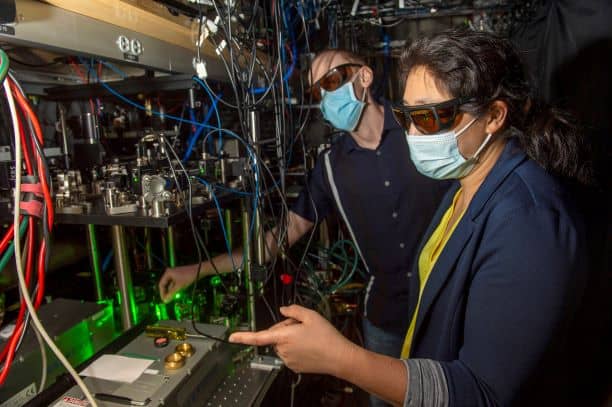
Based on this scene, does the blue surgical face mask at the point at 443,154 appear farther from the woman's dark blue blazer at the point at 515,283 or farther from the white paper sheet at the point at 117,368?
the white paper sheet at the point at 117,368

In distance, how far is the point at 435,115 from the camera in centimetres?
97

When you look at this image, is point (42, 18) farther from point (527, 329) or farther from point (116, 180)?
point (527, 329)

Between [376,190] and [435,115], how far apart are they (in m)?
0.72

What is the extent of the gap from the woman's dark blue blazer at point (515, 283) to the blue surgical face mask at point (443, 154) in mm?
131

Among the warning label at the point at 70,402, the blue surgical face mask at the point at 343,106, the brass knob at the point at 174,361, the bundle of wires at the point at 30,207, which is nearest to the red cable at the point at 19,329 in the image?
the bundle of wires at the point at 30,207

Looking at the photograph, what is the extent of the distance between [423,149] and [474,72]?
24 centimetres

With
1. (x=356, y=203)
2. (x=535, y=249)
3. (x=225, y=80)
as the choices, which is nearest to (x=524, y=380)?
(x=535, y=249)

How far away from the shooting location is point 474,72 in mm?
922

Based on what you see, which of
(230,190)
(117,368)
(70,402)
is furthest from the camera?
(230,190)

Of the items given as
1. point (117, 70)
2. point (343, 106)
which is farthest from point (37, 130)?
point (343, 106)

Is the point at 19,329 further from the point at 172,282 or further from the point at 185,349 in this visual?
the point at 172,282

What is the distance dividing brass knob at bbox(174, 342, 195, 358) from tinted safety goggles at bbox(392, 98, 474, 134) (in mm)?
843

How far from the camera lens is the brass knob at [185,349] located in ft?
3.15

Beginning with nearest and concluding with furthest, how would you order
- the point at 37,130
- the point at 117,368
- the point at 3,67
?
the point at 3,67 < the point at 37,130 < the point at 117,368
